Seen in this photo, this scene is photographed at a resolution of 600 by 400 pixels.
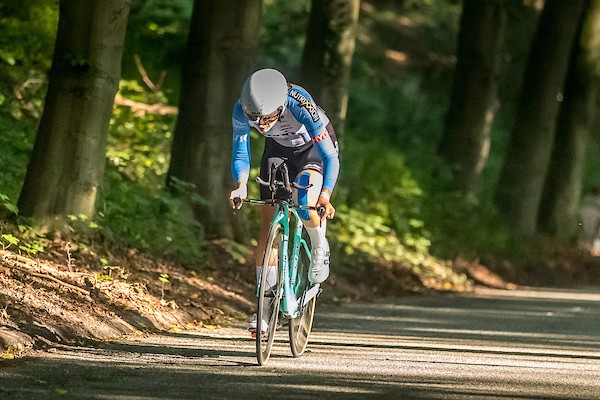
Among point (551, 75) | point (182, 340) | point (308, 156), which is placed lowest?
point (182, 340)

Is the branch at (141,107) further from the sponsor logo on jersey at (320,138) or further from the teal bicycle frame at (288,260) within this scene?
the sponsor logo on jersey at (320,138)

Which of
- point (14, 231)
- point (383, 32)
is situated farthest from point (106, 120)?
point (383, 32)

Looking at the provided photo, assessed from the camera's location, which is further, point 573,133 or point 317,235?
point 573,133

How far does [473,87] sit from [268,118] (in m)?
19.0

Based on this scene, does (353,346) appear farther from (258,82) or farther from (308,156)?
(258,82)

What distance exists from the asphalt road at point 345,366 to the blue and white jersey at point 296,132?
4.60 feet

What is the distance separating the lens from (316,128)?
10812 mm

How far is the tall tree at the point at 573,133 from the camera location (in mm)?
32031

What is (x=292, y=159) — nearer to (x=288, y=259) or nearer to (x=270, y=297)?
(x=288, y=259)

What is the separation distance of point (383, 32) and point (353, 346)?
40742 millimetres

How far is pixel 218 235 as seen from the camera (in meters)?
18.2

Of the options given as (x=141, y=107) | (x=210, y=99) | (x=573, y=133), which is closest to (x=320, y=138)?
(x=210, y=99)

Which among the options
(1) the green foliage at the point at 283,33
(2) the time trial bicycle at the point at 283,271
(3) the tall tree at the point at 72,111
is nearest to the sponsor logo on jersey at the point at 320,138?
(2) the time trial bicycle at the point at 283,271

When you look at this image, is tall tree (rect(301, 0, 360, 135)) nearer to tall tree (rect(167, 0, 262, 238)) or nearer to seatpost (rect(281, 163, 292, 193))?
tall tree (rect(167, 0, 262, 238))
